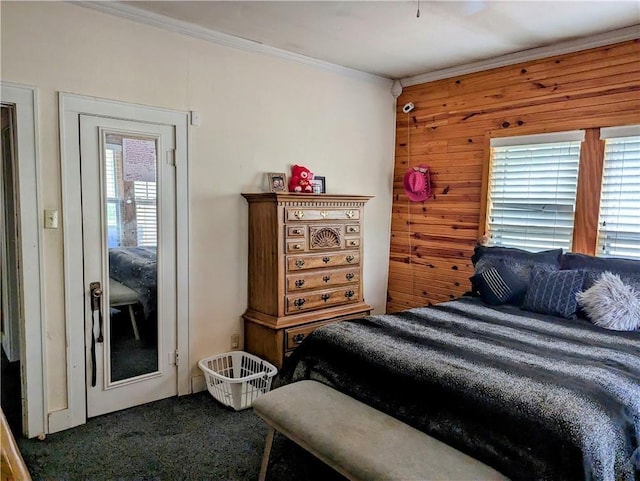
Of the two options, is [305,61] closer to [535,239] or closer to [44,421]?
[535,239]

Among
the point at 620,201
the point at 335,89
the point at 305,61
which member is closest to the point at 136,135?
the point at 305,61

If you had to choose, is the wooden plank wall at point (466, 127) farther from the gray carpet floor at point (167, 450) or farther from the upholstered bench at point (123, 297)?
the upholstered bench at point (123, 297)

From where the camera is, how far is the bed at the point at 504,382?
158 centimetres

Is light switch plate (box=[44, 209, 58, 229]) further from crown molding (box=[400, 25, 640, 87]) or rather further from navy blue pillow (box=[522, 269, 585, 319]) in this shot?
crown molding (box=[400, 25, 640, 87])

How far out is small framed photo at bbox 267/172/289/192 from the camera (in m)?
3.54

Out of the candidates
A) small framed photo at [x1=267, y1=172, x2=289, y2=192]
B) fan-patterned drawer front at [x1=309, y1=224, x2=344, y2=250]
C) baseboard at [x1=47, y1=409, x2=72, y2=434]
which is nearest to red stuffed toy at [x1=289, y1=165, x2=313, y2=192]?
small framed photo at [x1=267, y1=172, x2=289, y2=192]

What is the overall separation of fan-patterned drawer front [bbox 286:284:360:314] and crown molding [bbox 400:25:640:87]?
2.00m

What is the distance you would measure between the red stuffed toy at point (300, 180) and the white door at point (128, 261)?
945 millimetres

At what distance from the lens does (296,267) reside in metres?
3.36

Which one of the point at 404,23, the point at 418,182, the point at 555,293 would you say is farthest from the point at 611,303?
the point at 404,23

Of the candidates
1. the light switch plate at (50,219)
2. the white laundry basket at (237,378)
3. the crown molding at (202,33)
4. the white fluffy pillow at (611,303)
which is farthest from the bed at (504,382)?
the crown molding at (202,33)

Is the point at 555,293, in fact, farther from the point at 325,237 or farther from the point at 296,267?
the point at 296,267

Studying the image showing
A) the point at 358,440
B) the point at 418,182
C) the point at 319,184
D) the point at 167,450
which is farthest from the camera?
the point at 418,182

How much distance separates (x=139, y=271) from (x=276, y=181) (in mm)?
1202
